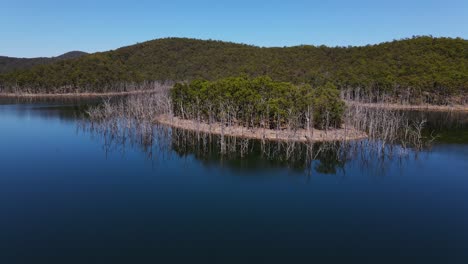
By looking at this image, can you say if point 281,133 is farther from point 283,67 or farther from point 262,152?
point 283,67

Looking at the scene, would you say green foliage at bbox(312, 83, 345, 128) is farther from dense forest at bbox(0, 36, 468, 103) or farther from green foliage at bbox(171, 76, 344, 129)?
dense forest at bbox(0, 36, 468, 103)

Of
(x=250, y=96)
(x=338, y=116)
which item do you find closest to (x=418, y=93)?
(x=338, y=116)

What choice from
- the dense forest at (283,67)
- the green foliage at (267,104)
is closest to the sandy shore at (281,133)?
the green foliage at (267,104)

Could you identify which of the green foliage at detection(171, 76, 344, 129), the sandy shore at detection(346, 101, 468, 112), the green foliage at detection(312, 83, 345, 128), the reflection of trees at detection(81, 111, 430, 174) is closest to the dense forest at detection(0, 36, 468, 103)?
the sandy shore at detection(346, 101, 468, 112)

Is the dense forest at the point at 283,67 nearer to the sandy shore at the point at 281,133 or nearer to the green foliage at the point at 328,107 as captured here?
the green foliage at the point at 328,107

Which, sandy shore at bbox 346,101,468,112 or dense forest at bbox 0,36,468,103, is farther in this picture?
dense forest at bbox 0,36,468,103

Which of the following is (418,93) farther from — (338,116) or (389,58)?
(338,116)

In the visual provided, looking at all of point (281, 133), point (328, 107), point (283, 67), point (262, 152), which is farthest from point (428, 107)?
point (262, 152)
